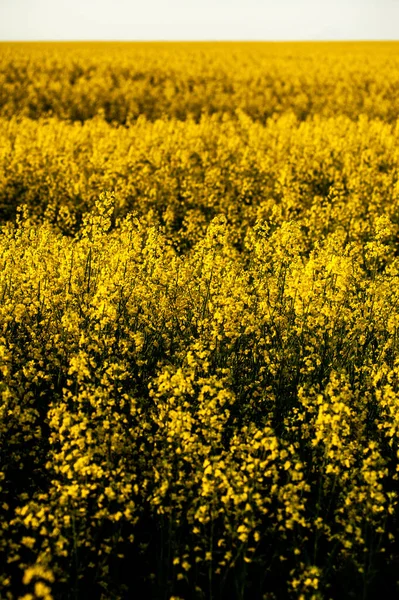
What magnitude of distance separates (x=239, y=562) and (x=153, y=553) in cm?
62

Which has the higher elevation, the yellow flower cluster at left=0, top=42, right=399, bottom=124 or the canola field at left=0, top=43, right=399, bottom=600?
the yellow flower cluster at left=0, top=42, right=399, bottom=124

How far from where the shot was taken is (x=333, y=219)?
10.8m

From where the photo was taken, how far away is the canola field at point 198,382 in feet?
13.2

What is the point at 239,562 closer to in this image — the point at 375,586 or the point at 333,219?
the point at 375,586

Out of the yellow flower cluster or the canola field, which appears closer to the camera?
the canola field

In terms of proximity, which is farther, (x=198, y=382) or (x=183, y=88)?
(x=183, y=88)

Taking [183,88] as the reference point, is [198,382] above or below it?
below

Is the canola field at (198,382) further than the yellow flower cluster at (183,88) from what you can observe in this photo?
No

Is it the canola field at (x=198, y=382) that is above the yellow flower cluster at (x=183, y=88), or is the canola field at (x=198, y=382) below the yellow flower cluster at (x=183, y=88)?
below

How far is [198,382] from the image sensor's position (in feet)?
14.4

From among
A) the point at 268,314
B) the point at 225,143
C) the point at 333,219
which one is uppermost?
the point at 225,143

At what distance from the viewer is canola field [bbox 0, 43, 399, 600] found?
402cm

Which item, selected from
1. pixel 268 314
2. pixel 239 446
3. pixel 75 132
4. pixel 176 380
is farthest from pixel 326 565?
pixel 75 132

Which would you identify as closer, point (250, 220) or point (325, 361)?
point (325, 361)
